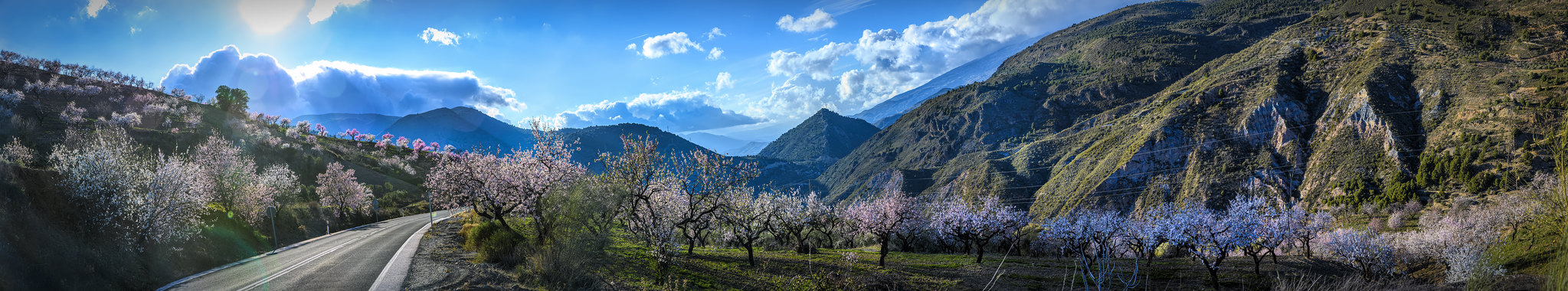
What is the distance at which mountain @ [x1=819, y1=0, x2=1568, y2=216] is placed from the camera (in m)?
77.6

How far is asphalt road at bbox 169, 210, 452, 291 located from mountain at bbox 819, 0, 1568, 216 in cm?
7479

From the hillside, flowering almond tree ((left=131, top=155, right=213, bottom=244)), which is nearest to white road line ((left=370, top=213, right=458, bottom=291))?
the hillside

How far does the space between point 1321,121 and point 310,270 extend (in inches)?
5448

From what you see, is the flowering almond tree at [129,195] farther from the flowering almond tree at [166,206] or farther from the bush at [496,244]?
the bush at [496,244]

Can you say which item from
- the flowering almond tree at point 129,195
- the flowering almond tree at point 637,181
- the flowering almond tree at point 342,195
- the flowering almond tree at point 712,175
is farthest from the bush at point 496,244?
the flowering almond tree at point 342,195

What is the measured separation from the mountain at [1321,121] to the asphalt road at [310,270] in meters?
74.8

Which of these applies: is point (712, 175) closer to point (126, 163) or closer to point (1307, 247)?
point (126, 163)

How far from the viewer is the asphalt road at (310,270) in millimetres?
16312

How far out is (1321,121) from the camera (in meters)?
99.1

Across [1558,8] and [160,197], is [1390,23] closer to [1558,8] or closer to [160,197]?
[1558,8]

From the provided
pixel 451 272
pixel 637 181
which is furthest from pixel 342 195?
pixel 637 181

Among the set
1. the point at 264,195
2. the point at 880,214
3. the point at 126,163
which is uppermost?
the point at 126,163

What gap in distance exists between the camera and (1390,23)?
111250 millimetres

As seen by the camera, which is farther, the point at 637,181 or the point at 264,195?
the point at 264,195
